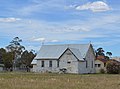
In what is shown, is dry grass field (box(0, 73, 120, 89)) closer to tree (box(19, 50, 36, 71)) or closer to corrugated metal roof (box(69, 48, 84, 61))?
corrugated metal roof (box(69, 48, 84, 61))

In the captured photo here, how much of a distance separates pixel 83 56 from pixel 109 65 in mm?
6183

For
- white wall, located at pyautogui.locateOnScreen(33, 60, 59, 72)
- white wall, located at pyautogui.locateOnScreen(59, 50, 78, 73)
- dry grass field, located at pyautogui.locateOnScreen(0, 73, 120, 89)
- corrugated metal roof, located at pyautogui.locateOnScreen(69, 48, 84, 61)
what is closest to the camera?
dry grass field, located at pyautogui.locateOnScreen(0, 73, 120, 89)

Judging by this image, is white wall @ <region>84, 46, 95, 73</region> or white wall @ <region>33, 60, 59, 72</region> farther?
white wall @ <region>84, 46, 95, 73</region>

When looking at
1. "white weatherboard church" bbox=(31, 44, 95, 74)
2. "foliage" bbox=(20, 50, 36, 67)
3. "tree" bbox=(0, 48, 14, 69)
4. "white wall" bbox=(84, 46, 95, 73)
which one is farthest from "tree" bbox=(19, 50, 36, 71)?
"white wall" bbox=(84, 46, 95, 73)

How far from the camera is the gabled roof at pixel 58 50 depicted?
250 ft

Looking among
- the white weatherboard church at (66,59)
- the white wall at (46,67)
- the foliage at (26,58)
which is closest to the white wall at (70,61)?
the white weatherboard church at (66,59)

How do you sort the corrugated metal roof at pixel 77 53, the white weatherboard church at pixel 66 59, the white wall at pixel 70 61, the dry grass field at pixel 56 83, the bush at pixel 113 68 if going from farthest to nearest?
1. the white weatherboard church at pixel 66 59
2. the corrugated metal roof at pixel 77 53
3. the white wall at pixel 70 61
4. the bush at pixel 113 68
5. the dry grass field at pixel 56 83

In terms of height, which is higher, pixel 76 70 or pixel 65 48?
pixel 65 48

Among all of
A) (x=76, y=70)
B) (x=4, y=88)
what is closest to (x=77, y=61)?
(x=76, y=70)

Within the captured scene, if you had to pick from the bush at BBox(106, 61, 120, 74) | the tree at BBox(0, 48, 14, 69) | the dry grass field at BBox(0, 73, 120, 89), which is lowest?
the dry grass field at BBox(0, 73, 120, 89)

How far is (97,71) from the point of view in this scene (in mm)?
82812

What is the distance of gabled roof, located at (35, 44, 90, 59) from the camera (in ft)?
250

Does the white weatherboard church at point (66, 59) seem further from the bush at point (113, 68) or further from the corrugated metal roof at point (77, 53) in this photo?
the bush at point (113, 68)

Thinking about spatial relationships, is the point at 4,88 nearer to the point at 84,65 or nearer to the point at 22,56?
the point at 84,65
